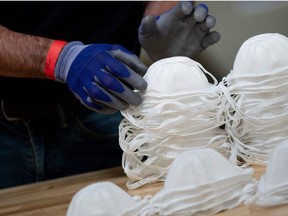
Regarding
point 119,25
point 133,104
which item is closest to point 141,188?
point 133,104

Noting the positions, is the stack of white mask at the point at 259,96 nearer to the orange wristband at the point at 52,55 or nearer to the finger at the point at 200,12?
the finger at the point at 200,12

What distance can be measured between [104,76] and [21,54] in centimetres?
30

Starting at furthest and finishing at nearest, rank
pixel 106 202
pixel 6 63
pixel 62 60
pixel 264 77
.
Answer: pixel 6 63 < pixel 62 60 < pixel 264 77 < pixel 106 202

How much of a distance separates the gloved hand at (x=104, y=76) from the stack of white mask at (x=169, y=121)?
0.03 metres

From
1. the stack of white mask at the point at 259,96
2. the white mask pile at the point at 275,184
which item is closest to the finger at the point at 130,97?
the stack of white mask at the point at 259,96

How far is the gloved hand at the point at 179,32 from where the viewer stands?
101 cm

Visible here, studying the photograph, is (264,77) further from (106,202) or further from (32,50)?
(32,50)

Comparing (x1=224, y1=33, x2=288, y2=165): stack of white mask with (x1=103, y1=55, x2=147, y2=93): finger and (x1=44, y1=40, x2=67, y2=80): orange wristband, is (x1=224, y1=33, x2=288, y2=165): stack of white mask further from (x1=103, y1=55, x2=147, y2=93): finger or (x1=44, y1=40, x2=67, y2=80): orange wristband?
(x1=44, y1=40, x2=67, y2=80): orange wristband

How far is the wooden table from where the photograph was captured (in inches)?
24.4

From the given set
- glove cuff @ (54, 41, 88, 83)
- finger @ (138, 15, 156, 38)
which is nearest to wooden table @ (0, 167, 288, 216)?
glove cuff @ (54, 41, 88, 83)

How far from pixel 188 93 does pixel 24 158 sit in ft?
2.26

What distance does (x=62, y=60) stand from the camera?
3.06 ft

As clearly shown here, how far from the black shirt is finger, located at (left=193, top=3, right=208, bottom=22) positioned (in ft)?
1.26

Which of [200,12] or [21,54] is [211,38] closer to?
[200,12]
